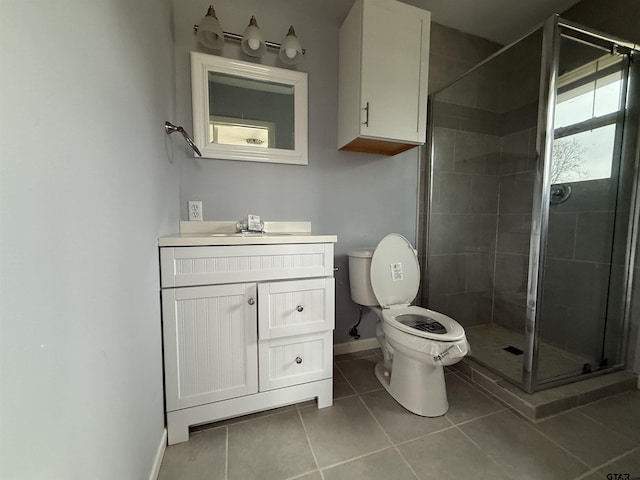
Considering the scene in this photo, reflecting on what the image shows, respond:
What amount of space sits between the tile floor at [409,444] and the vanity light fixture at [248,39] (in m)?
1.98

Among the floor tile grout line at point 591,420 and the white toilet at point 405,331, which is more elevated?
the white toilet at point 405,331

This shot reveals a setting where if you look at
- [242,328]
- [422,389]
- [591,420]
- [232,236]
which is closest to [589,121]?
[591,420]

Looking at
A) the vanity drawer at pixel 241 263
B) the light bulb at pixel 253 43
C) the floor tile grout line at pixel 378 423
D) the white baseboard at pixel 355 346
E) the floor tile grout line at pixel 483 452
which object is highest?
the light bulb at pixel 253 43

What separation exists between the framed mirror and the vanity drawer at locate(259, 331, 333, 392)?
3.51ft

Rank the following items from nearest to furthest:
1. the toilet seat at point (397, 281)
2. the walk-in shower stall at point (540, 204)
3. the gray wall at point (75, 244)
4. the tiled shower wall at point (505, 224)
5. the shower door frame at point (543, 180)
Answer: the gray wall at point (75, 244)
the shower door frame at point (543, 180)
the walk-in shower stall at point (540, 204)
the toilet seat at point (397, 281)
the tiled shower wall at point (505, 224)

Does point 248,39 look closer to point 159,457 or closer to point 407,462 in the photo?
point 159,457

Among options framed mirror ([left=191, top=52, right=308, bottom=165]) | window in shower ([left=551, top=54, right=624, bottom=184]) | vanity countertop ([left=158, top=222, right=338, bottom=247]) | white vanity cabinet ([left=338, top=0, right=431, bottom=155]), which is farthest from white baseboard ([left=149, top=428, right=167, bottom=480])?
window in shower ([left=551, top=54, right=624, bottom=184])

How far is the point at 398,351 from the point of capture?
4.19ft

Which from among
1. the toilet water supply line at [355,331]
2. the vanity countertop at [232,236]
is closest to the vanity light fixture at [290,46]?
the vanity countertop at [232,236]

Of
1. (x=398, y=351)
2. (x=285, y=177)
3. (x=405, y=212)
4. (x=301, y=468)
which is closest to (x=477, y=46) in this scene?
(x=405, y=212)

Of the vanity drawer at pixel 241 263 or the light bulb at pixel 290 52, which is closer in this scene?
the vanity drawer at pixel 241 263

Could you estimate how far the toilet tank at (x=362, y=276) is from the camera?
151 centimetres

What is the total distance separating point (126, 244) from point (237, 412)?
2.90 ft

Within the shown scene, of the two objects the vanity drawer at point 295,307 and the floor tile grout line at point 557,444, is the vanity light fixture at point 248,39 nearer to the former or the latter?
the vanity drawer at point 295,307
